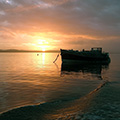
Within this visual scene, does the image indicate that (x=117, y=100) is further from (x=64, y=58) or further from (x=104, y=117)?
(x=64, y=58)

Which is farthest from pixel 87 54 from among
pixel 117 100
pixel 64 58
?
pixel 117 100

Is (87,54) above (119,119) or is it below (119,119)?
above

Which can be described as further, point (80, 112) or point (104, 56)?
point (104, 56)

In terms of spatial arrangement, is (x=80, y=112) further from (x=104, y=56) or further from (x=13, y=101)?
(x=104, y=56)

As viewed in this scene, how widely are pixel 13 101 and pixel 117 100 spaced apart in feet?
20.6

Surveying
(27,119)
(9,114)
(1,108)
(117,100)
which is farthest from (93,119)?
(1,108)

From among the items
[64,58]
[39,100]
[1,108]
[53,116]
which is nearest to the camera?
[53,116]

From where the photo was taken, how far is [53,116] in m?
5.47

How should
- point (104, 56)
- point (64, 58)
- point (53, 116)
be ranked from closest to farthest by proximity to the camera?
point (53, 116) → point (64, 58) → point (104, 56)

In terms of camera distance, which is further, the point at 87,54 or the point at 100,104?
the point at 87,54

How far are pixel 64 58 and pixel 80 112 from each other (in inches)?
1433

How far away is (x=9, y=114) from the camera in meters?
5.71

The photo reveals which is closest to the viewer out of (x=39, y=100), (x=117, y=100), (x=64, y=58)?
(x=117, y=100)

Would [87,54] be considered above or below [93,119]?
above
